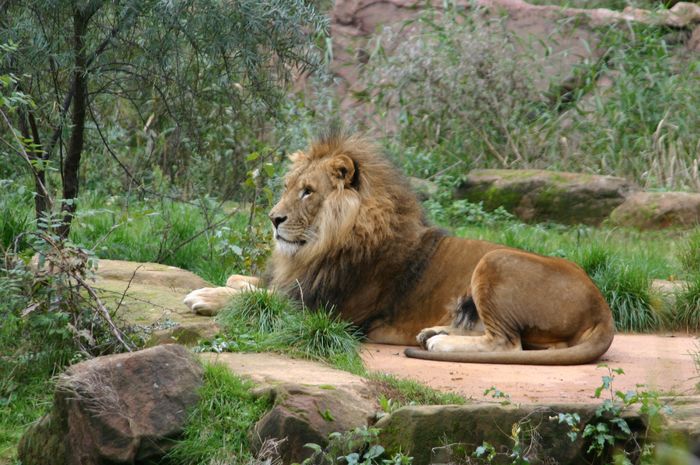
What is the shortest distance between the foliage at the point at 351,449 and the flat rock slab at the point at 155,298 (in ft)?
5.28

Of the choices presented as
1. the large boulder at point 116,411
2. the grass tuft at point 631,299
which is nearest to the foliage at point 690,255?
the grass tuft at point 631,299

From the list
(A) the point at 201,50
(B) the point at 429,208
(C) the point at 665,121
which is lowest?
(B) the point at 429,208

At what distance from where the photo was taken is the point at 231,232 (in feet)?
24.4

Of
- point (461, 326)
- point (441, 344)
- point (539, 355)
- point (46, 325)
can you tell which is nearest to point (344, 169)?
point (461, 326)

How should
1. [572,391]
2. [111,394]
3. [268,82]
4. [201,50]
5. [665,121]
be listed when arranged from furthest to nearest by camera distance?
[665,121] → [268,82] → [201,50] → [572,391] → [111,394]

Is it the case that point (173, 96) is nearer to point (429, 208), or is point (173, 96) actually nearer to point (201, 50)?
point (201, 50)

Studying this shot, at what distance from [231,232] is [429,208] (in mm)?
3222

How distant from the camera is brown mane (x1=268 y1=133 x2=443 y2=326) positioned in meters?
6.32

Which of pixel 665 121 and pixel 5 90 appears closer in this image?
pixel 5 90

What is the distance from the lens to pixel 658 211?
9.82m

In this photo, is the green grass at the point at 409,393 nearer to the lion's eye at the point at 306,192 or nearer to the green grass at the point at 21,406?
the green grass at the point at 21,406

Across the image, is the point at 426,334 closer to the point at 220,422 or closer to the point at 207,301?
the point at 207,301

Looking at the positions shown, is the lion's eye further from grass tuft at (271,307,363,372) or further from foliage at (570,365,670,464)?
foliage at (570,365,670,464)

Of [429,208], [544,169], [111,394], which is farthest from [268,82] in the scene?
[544,169]
